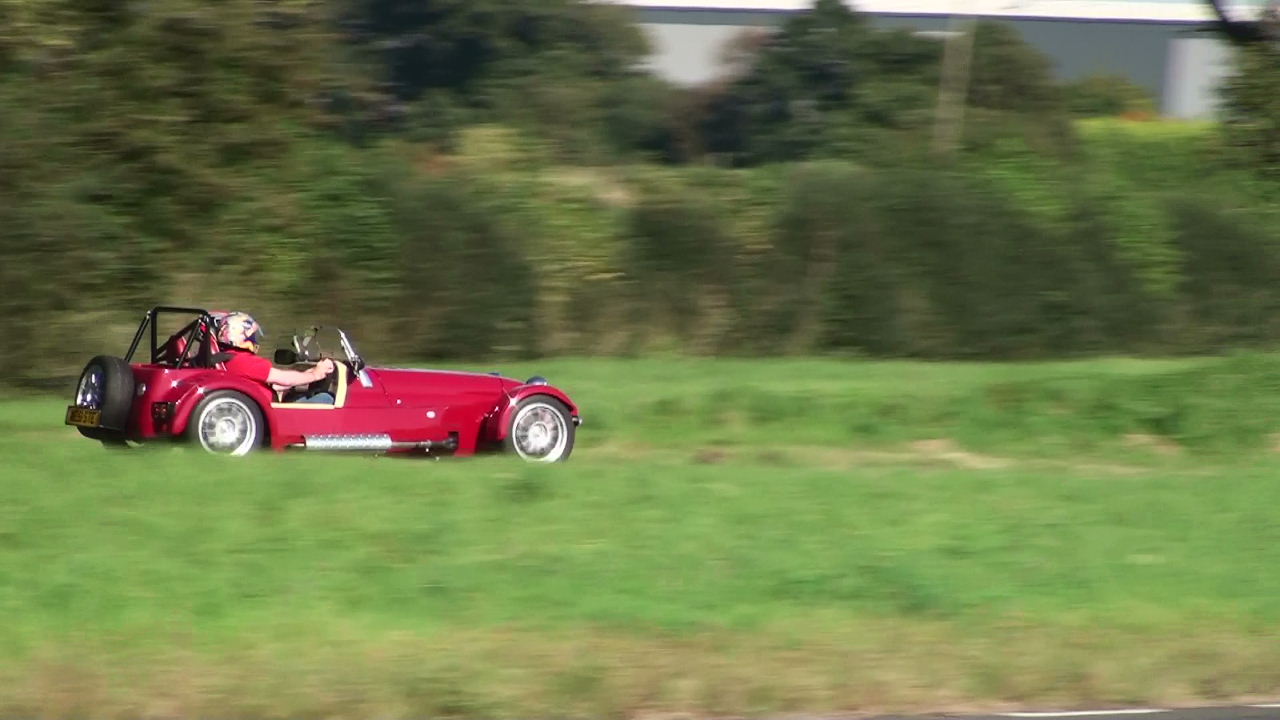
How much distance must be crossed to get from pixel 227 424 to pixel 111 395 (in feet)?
2.57

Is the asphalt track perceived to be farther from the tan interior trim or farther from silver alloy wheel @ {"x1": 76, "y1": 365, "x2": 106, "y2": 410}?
silver alloy wheel @ {"x1": 76, "y1": 365, "x2": 106, "y2": 410}

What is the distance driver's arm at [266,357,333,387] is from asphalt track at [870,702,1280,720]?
6.12m

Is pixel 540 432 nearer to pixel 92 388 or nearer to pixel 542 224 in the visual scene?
pixel 92 388

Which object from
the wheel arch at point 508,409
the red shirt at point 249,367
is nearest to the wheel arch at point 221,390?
the red shirt at point 249,367

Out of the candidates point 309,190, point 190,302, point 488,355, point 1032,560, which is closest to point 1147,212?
point 488,355

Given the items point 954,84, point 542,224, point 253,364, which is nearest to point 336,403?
point 253,364

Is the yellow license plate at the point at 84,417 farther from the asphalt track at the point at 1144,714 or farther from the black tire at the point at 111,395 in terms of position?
the asphalt track at the point at 1144,714

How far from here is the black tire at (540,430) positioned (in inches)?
Result: 490

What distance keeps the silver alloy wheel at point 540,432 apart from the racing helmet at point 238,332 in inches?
77.3

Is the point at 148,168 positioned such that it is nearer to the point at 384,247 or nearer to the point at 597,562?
the point at 384,247

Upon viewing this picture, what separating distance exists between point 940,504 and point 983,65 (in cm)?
2283

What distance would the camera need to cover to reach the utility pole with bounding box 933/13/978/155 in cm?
2484

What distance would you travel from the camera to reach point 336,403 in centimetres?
1191

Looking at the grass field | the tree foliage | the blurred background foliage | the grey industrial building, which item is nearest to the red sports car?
the grass field
